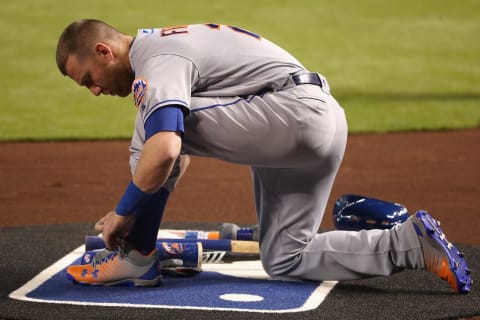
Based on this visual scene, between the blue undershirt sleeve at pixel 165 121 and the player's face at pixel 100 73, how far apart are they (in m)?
0.42

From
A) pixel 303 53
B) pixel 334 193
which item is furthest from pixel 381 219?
pixel 303 53

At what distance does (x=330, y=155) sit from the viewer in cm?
409

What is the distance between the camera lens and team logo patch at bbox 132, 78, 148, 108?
3713 mm

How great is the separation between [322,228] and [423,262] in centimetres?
151

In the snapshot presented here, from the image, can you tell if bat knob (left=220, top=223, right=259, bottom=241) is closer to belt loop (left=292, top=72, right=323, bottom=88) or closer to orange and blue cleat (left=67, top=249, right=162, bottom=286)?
orange and blue cleat (left=67, top=249, right=162, bottom=286)

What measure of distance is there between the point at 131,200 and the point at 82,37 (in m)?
0.72

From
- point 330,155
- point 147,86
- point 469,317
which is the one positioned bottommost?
point 469,317

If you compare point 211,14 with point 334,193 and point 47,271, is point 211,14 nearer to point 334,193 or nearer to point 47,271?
point 334,193

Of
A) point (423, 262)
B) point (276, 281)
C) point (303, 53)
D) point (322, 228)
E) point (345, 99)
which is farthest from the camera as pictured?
point (303, 53)

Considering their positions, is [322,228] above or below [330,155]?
below

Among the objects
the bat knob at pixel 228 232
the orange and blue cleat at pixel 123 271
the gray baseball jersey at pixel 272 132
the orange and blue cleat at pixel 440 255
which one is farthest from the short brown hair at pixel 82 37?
the orange and blue cleat at pixel 440 255

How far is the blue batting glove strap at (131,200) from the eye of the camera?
3695 mm

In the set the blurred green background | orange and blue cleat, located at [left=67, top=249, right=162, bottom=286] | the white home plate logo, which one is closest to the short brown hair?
orange and blue cleat, located at [left=67, top=249, right=162, bottom=286]

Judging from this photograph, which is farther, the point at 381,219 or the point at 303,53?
the point at 303,53
